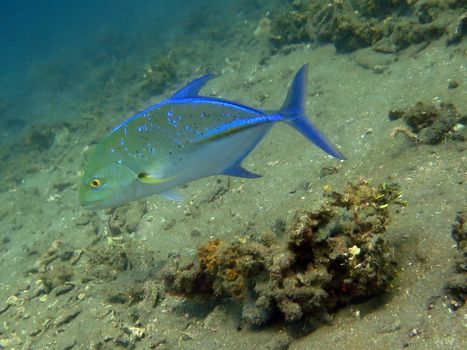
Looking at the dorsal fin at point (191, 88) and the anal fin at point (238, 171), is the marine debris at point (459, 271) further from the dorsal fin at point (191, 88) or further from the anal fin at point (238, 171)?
the dorsal fin at point (191, 88)

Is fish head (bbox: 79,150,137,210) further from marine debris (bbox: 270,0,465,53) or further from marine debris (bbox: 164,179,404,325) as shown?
marine debris (bbox: 270,0,465,53)

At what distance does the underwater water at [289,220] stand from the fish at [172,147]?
0.03 meters

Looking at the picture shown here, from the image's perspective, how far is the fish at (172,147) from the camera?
3131 millimetres

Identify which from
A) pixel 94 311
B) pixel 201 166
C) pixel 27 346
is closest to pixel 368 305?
pixel 201 166

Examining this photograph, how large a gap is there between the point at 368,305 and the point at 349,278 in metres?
0.29

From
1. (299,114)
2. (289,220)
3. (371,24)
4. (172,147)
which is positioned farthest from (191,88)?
(371,24)

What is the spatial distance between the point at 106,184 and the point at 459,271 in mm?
2930

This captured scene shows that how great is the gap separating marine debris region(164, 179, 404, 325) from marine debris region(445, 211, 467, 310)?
0.45 meters

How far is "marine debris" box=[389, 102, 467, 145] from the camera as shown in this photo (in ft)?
15.2

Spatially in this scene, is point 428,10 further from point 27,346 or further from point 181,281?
point 27,346

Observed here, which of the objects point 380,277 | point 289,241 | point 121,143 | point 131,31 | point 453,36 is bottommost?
point 131,31

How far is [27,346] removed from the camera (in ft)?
15.8

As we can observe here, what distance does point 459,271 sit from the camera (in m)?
2.63

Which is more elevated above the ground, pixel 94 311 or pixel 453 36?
pixel 453 36
